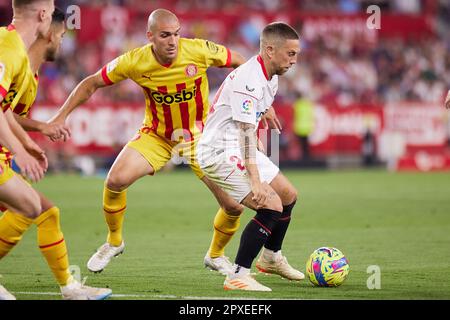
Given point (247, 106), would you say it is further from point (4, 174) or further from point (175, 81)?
point (4, 174)

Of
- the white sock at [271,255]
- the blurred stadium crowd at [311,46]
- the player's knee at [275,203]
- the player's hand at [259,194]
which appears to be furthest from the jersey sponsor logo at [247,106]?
the blurred stadium crowd at [311,46]

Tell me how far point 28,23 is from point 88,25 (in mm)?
20136

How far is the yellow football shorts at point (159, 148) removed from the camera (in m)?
9.12

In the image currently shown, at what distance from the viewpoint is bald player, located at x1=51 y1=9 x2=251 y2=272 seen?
29.1 feet

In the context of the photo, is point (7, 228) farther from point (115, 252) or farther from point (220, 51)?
point (220, 51)

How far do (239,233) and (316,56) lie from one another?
52.6 feet

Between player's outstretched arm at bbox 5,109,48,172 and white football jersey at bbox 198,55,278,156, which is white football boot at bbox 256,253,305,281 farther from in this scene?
player's outstretched arm at bbox 5,109,48,172

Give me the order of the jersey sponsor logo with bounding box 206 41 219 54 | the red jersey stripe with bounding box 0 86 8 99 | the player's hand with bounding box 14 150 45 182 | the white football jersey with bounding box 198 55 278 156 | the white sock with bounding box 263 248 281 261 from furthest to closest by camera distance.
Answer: the jersey sponsor logo with bounding box 206 41 219 54, the white sock with bounding box 263 248 281 261, the white football jersey with bounding box 198 55 278 156, the red jersey stripe with bounding box 0 86 8 99, the player's hand with bounding box 14 150 45 182

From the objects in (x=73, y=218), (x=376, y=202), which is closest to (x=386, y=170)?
(x=376, y=202)

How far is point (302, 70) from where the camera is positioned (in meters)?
26.6

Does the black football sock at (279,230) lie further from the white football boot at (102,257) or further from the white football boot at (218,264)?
the white football boot at (102,257)

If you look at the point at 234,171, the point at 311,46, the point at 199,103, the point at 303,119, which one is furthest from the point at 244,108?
the point at 311,46

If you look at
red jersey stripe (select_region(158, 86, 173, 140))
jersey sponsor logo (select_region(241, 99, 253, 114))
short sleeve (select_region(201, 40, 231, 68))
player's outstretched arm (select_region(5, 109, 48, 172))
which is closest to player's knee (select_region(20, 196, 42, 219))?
player's outstretched arm (select_region(5, 109, 48, 172))
